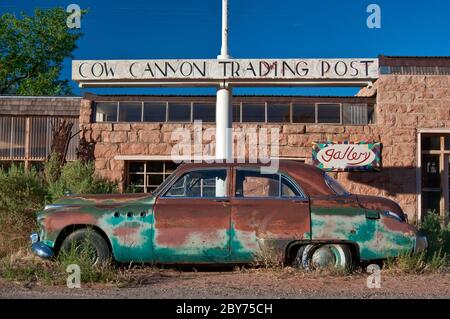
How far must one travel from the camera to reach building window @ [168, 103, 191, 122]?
49.2 feet

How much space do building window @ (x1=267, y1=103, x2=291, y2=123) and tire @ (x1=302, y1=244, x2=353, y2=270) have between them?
8.23 m

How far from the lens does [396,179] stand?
46.6 ft

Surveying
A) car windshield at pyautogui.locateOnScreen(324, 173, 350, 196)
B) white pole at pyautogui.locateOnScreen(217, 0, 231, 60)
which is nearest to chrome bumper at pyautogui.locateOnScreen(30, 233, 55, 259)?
car windshield at pyautogui.locateOnScreen(324, 173, 350, 196)

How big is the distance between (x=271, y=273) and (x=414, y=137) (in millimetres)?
8963

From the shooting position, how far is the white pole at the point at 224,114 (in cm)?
1077

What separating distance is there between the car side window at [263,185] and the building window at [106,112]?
8.57 meters

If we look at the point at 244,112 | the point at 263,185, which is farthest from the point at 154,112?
the point at 263,185

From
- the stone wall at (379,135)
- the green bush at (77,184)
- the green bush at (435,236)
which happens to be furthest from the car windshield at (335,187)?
the stone wall at (379,135)

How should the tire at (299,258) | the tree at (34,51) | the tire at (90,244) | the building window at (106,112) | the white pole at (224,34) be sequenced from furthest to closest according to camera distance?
the tree at (34,51) → the building window at (106,112) → the white pole at (224,34) → the tire at (299,258) → the tire at (90,244)

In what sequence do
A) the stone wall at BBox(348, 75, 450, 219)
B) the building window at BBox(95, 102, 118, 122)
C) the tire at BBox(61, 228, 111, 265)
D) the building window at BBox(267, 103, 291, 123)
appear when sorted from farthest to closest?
the building window at BBox(95, 102, 118, 122) < the building window at BBox(267, 103, 291, 123) < the stone wall at BBox(348, 75, 450, 219) < the tire at BBox(61, 228, 111, 265)

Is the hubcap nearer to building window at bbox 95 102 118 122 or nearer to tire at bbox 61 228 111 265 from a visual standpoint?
tire at bbox 61 228 111 265

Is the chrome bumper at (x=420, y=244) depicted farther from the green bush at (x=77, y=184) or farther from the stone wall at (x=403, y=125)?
the stone wall at (x=403, y=125)

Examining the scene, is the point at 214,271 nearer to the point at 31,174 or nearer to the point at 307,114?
the point at 31,174
